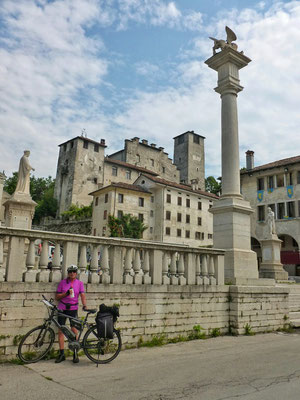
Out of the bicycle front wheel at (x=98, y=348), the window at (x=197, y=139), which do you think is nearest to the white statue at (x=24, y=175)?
the bicycle front wheel at (x=98, y=348)

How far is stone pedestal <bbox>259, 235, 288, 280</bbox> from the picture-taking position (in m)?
23.7

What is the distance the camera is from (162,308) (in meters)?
8.11

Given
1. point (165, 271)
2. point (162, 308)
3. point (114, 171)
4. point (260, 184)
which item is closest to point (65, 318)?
point (162, 308)

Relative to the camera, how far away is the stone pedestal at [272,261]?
23.7 metres

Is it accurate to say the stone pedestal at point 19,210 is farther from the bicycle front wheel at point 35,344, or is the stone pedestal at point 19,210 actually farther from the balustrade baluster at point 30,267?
the bicycle front wheel at point 35,344

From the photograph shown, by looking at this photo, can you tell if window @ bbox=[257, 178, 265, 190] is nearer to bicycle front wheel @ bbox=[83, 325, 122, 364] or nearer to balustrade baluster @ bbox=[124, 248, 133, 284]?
balustrade baluster @ bbox=[124, 248, 133, 284]

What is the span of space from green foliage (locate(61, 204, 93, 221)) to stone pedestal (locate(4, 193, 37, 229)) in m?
41.0

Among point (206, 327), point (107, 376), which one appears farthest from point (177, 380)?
point (206, 327)

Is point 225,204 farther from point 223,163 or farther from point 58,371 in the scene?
point 58,371

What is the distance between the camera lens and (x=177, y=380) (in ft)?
16.7

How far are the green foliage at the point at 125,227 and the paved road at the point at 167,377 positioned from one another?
132 feet

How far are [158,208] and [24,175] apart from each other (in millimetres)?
37828

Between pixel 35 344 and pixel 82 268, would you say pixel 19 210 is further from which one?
pixel 35 344

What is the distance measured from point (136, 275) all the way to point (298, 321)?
6.65 metres
